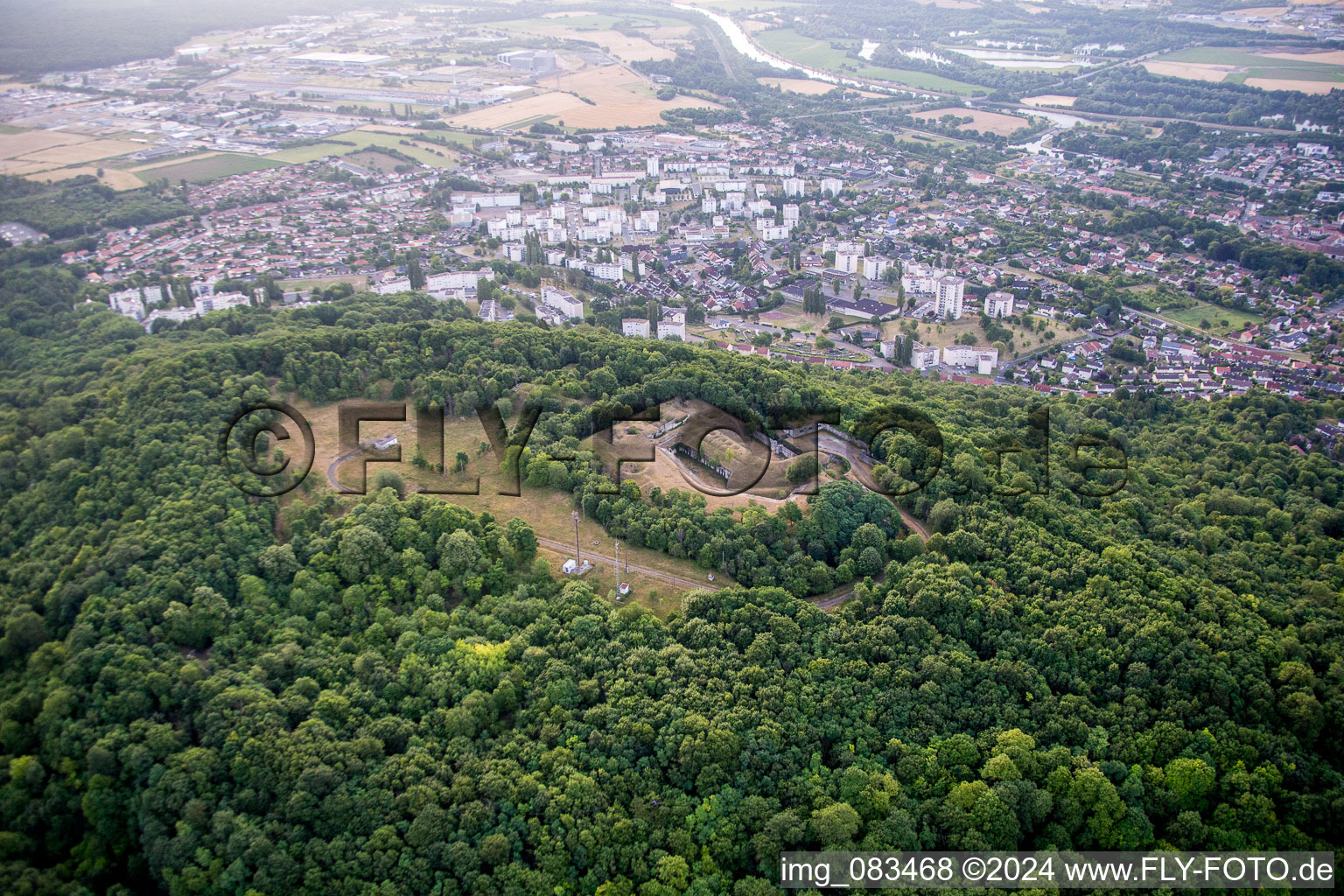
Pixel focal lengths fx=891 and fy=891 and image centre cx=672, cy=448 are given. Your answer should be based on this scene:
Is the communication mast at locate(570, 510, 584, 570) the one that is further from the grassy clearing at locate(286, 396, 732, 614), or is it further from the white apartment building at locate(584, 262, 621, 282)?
the white apartment building at locate(584, 262, 621, 282)

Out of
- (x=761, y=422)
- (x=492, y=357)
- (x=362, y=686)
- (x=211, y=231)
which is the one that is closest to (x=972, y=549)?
(x=761, y=422)

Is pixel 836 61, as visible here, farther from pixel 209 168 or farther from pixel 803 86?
pixel 209 168

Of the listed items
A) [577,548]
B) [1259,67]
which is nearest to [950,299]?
[577,548]

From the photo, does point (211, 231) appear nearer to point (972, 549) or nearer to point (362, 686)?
point (362, 686)

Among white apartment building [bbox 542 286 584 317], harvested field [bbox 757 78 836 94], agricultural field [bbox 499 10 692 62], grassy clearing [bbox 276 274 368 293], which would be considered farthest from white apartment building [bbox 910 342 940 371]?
agricultural field [bbox 499 10 692 62]

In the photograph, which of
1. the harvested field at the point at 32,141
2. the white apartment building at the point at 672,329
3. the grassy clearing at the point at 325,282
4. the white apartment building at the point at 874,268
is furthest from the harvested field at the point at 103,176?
the white apartment building at the point at 874,268

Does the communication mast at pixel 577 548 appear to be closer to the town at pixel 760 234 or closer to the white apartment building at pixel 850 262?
the town at pixel 760 234
